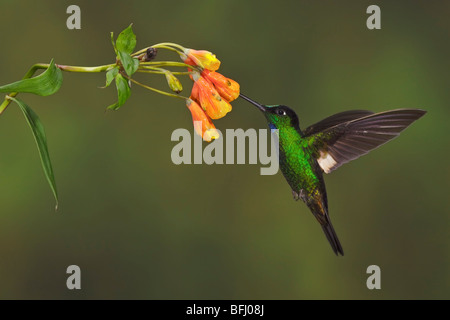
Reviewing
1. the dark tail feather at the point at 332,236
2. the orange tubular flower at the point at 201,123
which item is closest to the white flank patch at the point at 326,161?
the dark tail feather at the point at 332,236

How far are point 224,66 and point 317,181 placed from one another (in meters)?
1.82

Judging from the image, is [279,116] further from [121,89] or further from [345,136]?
[121,89]

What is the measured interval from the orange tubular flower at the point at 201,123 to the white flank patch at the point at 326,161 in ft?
1.18

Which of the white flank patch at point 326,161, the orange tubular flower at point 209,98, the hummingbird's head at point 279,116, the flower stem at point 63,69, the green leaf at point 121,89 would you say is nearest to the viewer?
the flower stem at point 63,69

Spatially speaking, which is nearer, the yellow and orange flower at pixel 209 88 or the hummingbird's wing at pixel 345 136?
the yellow and orange flower at pixel 209 88

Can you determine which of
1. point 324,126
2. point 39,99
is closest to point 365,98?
point 39,99

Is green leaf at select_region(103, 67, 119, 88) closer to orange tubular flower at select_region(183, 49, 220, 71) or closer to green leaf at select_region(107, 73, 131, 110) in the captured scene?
green leaf at select_region(107, 73, 131, 110)

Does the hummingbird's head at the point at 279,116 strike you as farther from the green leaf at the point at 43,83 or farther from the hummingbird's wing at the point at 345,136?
the green leaf at the point at 43,83

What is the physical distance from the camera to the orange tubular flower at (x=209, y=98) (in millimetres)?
992

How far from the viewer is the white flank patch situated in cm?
129

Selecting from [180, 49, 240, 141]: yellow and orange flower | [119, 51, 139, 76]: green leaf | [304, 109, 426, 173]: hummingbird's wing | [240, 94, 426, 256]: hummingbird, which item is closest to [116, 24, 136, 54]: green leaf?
[119, 51, 139, 76]: green leaf

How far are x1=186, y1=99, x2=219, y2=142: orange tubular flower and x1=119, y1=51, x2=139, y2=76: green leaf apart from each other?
0.52ft

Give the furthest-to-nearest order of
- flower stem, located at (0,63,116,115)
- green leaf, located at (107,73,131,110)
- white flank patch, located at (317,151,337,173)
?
white flank patch, located at (317,151,337,173), green leaf, located at (107,73,131,110), flower stem, located at (0,63,116,115)

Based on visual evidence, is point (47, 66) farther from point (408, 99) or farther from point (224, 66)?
point (408, 99)
